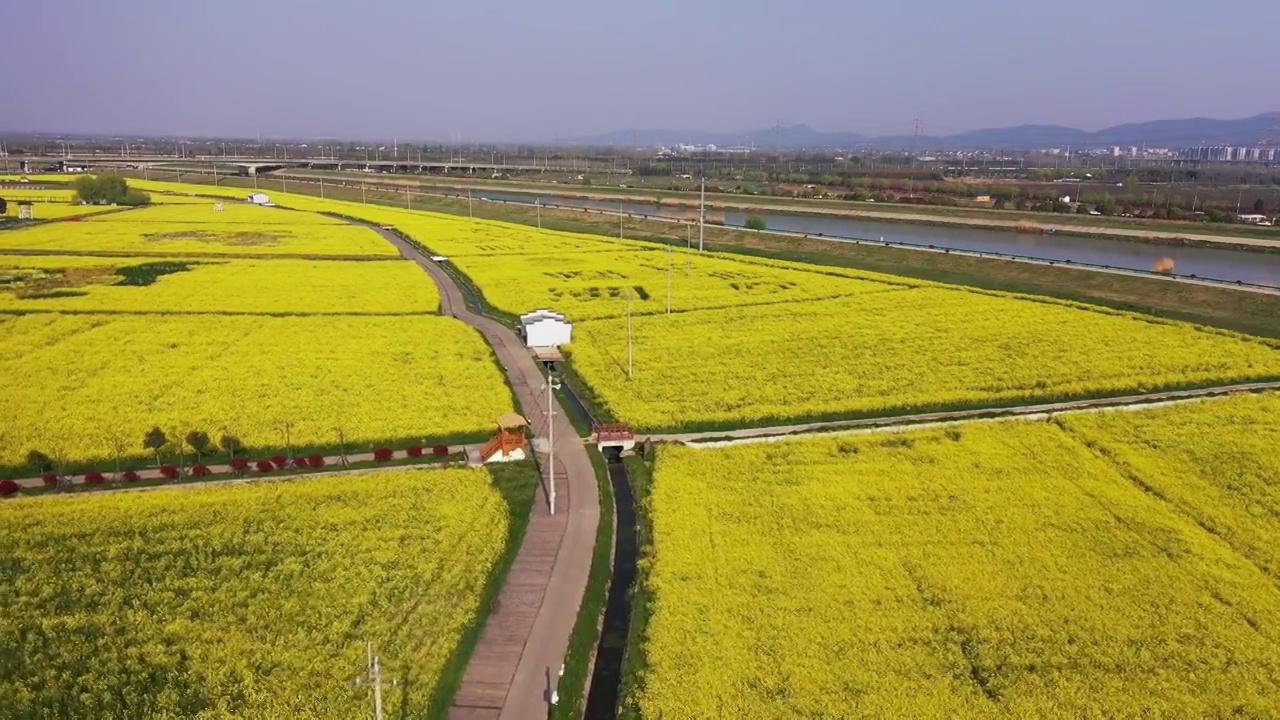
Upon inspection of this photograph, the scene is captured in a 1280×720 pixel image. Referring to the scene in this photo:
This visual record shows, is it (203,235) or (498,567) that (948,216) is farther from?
(498,567)

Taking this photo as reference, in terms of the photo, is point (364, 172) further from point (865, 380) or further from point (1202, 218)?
point (865, 380)

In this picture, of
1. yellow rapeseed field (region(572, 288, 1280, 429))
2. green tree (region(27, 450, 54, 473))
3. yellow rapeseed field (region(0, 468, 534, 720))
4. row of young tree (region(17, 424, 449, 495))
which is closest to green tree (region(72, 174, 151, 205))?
yellow rapeseed field (region(572, 288, 1280, 429))

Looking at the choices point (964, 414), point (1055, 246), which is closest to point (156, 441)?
point (964, 414)

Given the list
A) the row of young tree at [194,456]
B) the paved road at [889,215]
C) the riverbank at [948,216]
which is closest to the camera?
the row of young tree at [194,456]

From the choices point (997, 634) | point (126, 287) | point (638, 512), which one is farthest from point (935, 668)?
point (126, 287)

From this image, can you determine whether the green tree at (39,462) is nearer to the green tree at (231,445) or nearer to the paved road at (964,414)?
the green tree at (231,445)

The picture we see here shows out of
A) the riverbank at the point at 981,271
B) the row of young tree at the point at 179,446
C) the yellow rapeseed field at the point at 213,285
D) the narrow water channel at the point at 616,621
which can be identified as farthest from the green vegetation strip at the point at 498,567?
the riverbank at the point at 981,271

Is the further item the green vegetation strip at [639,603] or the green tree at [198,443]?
the green tree at [198,443]
